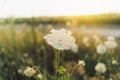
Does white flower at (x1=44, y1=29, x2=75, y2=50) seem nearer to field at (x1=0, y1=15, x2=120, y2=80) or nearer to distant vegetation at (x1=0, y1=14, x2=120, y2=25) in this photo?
field at (x1=0, y1=15, x2=120, y2=80)

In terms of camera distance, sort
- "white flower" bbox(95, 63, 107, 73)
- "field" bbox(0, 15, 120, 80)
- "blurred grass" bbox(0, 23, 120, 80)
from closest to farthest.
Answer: "white flower" bbox(95, 63, 107, 73)
"field" bbox(0, 15, 120, 80)
"blurred grass" bbox(0, 23, 120, 80)

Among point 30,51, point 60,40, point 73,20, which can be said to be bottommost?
point 30,51

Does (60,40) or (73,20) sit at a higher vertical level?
(60,40)

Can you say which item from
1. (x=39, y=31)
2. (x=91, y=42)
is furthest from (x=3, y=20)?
(x=91, y=42)

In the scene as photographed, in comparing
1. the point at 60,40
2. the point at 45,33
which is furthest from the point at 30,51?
the point at 60,40

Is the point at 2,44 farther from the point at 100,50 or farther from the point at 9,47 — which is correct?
the point at 100,50

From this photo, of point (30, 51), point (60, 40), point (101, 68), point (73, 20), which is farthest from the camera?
point (73, 20)

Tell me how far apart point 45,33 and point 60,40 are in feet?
7.03

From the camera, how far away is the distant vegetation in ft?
13.2

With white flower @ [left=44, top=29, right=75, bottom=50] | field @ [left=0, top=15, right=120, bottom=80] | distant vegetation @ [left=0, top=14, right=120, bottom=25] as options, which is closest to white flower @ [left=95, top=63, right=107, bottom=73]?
field @ [left=0, top=15, right=120, bottom=80]

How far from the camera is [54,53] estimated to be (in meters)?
3.64

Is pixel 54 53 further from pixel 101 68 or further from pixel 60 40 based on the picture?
pixel 60 40

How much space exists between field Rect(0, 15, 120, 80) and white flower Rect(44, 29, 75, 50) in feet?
3.27

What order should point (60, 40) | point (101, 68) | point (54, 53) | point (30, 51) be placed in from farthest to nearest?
point (30, 51) < point (54, 53) < point (101, 68) < point (60, 40)
